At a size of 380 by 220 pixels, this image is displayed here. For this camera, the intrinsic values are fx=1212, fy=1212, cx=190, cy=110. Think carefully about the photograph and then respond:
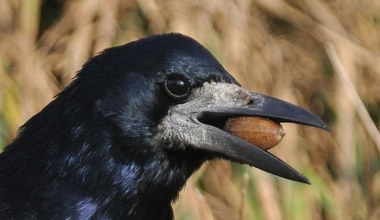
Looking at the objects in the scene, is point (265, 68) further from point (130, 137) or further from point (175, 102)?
point (130, 137)

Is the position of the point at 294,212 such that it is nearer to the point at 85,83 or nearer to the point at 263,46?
the point at 263,46

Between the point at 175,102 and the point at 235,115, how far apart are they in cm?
19

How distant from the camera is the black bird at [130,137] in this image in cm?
350

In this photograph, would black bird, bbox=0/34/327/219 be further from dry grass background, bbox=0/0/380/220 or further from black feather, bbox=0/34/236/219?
dry grass background, bbox=0/0/380/220

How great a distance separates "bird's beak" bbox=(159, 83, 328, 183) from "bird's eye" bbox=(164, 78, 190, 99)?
40 mm

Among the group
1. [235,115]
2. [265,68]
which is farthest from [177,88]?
[265,68]

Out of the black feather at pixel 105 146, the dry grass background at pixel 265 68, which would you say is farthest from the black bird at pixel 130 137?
the dry grass background at pixel 265 68

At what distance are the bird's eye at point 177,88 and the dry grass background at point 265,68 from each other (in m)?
1.59

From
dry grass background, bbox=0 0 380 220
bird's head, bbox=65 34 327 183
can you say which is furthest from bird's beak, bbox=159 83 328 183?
dry grass background, bbox=0 0 380 220

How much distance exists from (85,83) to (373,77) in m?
2.76

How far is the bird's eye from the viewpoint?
3531 millimetres

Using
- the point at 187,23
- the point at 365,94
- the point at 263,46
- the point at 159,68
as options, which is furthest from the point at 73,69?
the point at 159,68

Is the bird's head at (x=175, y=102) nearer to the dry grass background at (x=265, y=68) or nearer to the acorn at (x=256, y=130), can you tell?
the acorn at (x=256, y=130)

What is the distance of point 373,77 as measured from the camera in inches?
237
